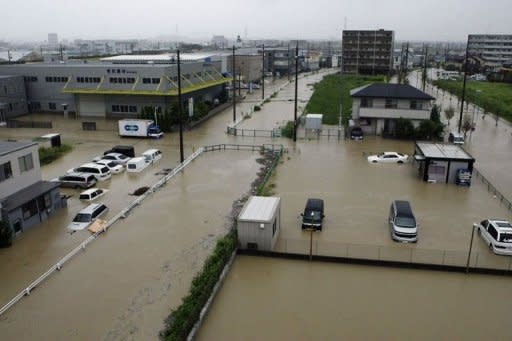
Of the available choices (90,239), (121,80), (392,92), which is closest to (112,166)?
(90,239)

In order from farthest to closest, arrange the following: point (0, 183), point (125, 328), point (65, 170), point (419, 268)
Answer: point (65, 170)
point (0, 183)
point (419, 268)
point (125, 328)

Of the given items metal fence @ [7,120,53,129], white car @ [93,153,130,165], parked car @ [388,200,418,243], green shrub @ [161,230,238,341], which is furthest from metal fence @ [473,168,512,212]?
metal fence @ [7,120,53,129]

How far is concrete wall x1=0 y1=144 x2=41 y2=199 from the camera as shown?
14.4m

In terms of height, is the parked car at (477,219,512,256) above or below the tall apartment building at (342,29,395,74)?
below

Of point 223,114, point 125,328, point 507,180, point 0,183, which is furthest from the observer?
point 223,114

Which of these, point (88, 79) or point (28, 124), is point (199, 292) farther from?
point (88, 79)

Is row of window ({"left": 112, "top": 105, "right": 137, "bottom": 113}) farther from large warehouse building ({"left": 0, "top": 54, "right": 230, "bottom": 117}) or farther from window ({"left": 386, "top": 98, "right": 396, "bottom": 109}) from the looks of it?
window ({"left": 386, "top": 98, "right": 396, "bottom": 109})

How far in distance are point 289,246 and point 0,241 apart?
27.7 ft

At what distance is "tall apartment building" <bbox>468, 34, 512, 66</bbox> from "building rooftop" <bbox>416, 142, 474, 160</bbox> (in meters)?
88.2

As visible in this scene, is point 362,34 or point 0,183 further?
point 362,34

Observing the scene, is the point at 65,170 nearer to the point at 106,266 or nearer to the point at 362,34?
the point at 106,266

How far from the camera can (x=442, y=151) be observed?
20234 millimetres

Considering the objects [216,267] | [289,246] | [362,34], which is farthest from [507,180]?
[362,34]

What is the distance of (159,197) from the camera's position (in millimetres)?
17312
